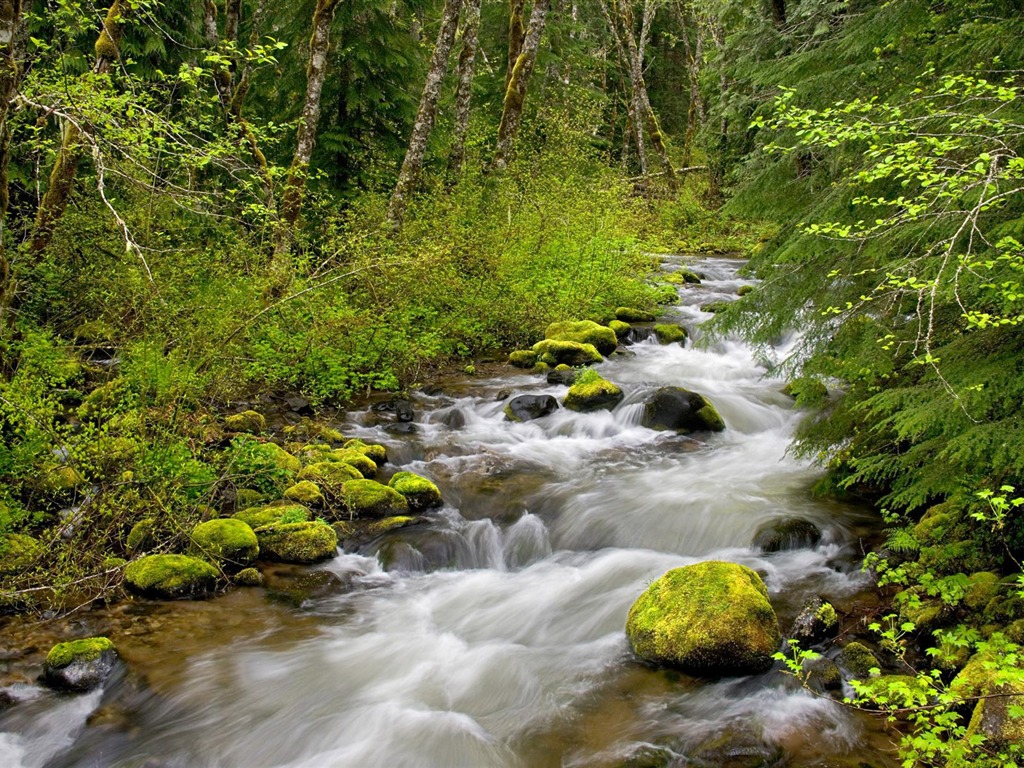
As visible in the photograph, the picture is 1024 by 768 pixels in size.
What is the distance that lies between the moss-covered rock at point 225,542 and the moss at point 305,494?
33.7 inches

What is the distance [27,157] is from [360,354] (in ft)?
16.0

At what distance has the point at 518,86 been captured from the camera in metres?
15.5

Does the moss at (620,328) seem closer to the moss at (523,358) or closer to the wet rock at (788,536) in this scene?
the moss at (523,358)

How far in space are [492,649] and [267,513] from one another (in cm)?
258

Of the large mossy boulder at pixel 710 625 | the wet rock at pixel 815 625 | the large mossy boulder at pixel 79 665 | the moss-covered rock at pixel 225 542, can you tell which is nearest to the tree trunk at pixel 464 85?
the moss-covered rock at pixel 225 542

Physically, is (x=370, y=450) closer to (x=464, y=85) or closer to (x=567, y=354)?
(x=567, y=354)

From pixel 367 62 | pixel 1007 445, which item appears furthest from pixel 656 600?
pixel 367 62

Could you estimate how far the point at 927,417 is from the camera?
434 cm

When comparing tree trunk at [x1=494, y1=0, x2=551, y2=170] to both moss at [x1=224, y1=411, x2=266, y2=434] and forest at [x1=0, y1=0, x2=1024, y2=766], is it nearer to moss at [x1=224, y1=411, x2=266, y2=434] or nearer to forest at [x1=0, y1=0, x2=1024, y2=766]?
forest at [x1=0, y1=0, x2=1024, y2=766]

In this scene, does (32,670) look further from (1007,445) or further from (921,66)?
(921,66)

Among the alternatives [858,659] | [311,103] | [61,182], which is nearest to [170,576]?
[61,182]

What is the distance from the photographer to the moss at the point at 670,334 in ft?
47.5

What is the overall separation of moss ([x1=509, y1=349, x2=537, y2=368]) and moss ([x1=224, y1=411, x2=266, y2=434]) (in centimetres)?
533

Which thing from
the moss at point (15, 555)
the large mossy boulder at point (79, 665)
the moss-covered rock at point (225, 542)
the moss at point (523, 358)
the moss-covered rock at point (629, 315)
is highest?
the moss-covered rock at point (629, 315)
